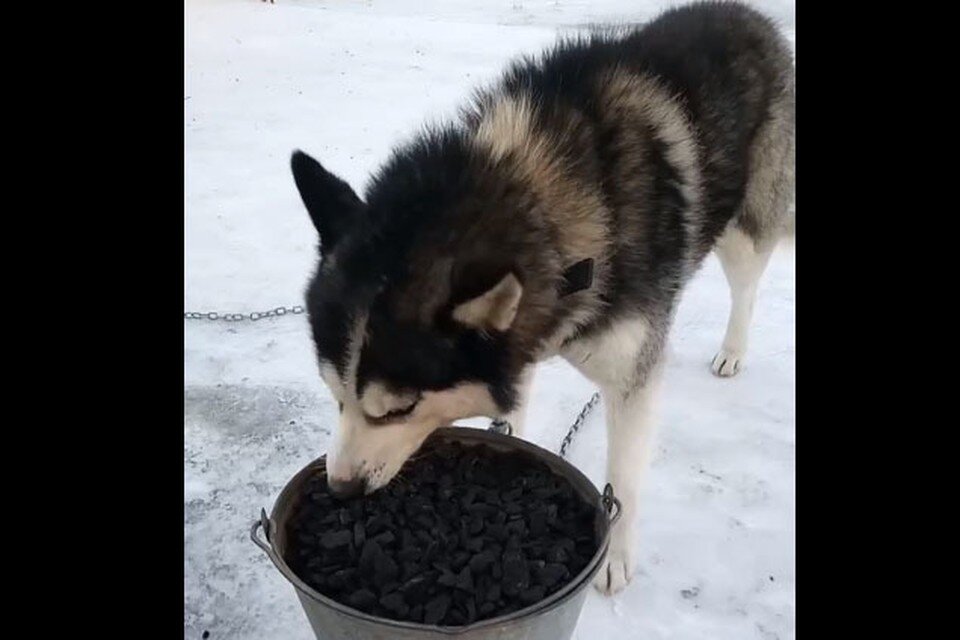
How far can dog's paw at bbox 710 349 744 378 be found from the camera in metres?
3.85

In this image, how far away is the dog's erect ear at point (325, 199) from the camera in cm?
216

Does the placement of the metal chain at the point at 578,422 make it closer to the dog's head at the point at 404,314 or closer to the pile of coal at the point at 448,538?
the pile of coal at the point at 448,538

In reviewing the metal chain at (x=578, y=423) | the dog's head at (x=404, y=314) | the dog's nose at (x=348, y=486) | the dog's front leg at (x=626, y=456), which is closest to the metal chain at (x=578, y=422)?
the metal chain at (x=578, y=423)

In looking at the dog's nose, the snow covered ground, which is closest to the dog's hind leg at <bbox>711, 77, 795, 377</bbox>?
the snow covered ground

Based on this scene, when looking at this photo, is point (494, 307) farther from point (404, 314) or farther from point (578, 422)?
point (578, 422)

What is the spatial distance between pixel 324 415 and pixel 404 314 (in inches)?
64.1

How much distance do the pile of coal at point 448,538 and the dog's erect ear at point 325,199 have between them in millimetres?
694

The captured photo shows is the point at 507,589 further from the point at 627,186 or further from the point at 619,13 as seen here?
the point at 619,13

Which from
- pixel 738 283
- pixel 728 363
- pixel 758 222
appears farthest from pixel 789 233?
pixel 728 363

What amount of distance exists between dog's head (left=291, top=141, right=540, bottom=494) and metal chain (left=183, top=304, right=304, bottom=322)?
6.79 ft

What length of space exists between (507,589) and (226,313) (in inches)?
107

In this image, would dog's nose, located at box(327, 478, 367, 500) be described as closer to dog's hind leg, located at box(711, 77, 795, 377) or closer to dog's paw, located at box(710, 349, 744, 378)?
dog's hind leg, located at box(711, 77, 795, 377)

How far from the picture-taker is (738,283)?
3.71m

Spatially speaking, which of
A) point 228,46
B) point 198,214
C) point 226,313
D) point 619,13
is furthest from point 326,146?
point 619,13
